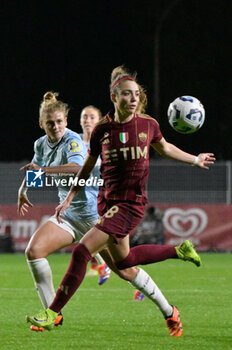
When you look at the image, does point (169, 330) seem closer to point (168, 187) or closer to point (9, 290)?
point (9, 290)

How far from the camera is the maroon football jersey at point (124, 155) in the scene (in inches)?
265

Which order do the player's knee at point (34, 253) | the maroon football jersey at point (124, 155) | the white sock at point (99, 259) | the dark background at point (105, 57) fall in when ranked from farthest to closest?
the dark background at point (105, 57)
the white sock at point (99, 259)
the player's knee at point (34, 253)
the maroon football jersey at point (124, 155)

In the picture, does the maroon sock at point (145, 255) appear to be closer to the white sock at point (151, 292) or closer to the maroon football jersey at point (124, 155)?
the white sock at point (151, 292)

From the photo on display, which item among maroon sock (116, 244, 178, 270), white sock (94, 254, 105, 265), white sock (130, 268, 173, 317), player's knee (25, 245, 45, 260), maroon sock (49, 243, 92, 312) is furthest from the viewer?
white sock (94, 254, 105, 265)

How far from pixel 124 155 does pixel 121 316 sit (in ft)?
7.42

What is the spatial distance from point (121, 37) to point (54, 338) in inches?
1198

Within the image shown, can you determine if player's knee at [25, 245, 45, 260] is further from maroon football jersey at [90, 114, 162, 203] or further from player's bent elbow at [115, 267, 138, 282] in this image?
maroon football jersey at [90, 114, 162, 203]

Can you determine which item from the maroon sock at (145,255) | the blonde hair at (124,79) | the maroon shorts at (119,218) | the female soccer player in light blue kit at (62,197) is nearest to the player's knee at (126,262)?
the maroon sock at (145,255)

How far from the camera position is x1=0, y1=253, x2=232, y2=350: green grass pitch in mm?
6629

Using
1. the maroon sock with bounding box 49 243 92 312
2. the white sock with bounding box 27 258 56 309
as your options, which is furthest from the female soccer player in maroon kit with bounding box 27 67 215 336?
the white sock with bounding box 27 258 56 309

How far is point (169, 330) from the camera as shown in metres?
7.08

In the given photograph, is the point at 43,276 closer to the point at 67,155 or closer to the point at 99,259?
the point at 67,155

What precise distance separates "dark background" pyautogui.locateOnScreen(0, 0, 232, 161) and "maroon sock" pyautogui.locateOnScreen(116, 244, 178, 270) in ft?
76.5

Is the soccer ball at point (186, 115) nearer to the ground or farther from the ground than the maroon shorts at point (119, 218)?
farther from the ground
